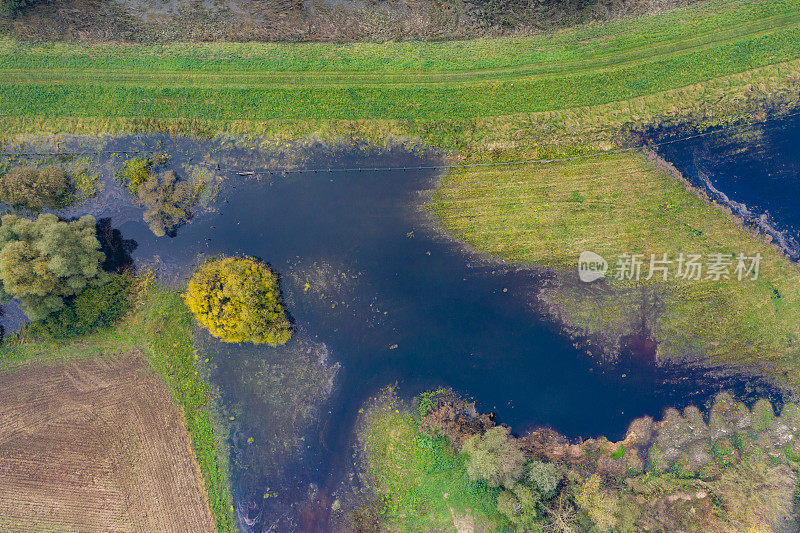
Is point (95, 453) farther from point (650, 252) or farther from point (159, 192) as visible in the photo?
point (650, 252)

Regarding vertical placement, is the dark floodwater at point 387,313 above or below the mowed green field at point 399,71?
below

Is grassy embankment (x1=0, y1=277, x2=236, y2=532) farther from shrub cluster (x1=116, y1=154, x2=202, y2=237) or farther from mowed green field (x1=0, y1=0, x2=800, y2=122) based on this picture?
mowed green field (x1=0, y1=0, x2=800, y2=122)

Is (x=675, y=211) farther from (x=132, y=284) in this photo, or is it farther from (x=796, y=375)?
(x=132, y=284)

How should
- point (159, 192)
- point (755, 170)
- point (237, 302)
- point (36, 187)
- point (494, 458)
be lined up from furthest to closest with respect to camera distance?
point (755, 170) < point (159, 192) < point (36, 187) < point (237, 302) < point (494, 458)

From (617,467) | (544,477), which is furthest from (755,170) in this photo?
(544,477)

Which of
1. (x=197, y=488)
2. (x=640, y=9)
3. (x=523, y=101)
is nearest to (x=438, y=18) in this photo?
(x=523, y=101)

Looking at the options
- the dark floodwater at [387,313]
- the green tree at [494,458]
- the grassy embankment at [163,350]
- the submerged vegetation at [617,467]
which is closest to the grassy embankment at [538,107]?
the dark floodwater at [387,313]

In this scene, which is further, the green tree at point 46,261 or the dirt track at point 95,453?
the dirt track at point 95,453

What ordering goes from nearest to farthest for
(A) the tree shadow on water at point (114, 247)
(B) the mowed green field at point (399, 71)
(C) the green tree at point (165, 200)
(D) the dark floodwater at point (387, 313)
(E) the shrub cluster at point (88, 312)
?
(E) the shrub cluster at point (88, 312), (C) the green tree at point (165, 200), (D) the dark floodwater at point (387, 313), (A) the tree shadow on water at point (114, 247), (B) the mowed green field at point (399, 71)

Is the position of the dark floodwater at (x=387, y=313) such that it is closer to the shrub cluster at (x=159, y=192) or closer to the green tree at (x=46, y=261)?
the shrub cluster at (x=159, y=192)
